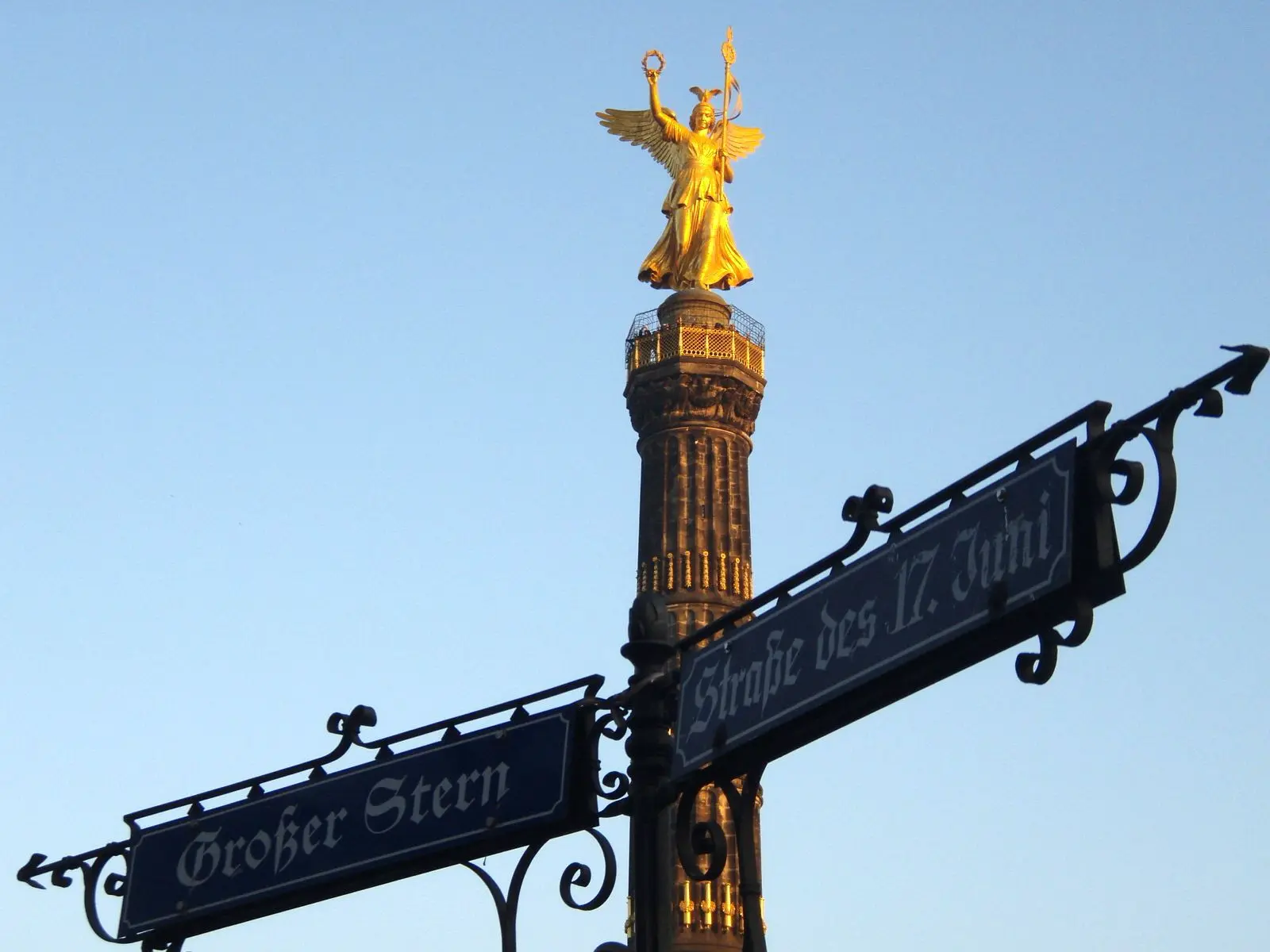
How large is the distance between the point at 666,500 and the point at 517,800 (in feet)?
132

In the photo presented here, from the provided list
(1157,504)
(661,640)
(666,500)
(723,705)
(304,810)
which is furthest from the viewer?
(666,500)

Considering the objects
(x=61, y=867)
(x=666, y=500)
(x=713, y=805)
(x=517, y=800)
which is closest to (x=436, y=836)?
(x=517, y=800)

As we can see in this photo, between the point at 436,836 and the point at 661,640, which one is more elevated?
the point at 661,640

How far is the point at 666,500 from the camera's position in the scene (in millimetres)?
49188

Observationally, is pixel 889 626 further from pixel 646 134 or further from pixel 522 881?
pixel 646 134

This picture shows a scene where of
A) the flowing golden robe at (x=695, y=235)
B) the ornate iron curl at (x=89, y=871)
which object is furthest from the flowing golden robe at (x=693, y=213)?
the ornate iron curl at (x=89, y=871)

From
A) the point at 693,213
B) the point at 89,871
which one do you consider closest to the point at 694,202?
the point at 693,213

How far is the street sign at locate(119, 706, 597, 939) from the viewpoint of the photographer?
28.9 feet

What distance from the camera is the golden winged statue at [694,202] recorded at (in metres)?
52.0

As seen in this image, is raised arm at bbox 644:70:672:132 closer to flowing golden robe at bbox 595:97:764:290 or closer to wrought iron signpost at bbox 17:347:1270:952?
flowing golden robe at bbox 595:97:764:290

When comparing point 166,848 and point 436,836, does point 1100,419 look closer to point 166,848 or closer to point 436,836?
point 436,836

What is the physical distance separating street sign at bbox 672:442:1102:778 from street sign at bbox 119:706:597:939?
0.76 metres

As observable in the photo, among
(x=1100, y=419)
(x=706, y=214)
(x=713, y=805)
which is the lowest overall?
(x=1100, y=419)

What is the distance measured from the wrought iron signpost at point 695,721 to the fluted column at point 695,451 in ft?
120
